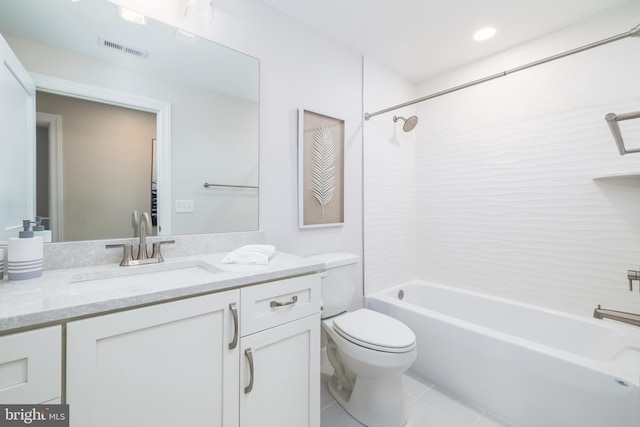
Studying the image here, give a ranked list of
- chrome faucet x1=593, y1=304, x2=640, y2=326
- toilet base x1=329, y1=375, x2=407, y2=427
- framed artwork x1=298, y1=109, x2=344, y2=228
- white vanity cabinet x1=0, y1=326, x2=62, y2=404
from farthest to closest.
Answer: framed artwork x1=298, y1=109, x2=344, y2=228 → toilet base x1=329, y1=375, x2=407, y2=427 → chrome faucet x1=593, y1=304, x2=640, y2=326 → white vanity cabinet x1=0, y1=326, x2=62, y2=404

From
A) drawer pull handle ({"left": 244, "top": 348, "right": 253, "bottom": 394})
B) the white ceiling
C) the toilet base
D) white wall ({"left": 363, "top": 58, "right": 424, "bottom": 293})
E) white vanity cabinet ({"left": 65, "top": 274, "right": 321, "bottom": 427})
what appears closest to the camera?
white vanity cabinet ({"left": 65, "top": 274, "right": 321, "bottom": 427})

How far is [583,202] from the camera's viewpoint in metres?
1.79

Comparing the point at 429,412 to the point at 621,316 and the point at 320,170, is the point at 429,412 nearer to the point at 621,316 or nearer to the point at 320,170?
the point at 621,316

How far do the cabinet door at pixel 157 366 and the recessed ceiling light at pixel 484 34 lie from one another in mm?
2280

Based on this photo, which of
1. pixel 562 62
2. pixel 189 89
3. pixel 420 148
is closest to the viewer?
pixel 189 89

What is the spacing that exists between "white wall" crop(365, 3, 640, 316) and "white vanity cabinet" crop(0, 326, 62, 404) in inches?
83.8

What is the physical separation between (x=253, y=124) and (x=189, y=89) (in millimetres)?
362

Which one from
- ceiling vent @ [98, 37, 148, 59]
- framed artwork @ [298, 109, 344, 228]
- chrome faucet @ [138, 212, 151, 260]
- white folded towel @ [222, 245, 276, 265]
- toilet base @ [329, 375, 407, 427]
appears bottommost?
toilet base @ [329, 375, 407, 427]

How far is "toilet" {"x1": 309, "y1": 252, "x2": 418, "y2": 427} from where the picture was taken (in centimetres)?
137

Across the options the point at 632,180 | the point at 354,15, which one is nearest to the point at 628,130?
the point at 632,180

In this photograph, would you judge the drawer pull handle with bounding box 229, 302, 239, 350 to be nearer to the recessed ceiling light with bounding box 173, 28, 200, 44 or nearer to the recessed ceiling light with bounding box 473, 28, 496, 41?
the recessed ceiling light with bounding box 173, 28, 200, 44

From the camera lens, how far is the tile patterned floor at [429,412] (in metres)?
1.48

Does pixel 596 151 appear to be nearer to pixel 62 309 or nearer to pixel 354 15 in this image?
pixel 354 15

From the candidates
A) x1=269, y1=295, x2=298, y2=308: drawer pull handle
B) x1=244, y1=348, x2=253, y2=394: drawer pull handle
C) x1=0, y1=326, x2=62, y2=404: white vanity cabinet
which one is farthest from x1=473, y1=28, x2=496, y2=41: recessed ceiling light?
x1=0, y1=326, x2=62, y2=404: white vanity cabinet
